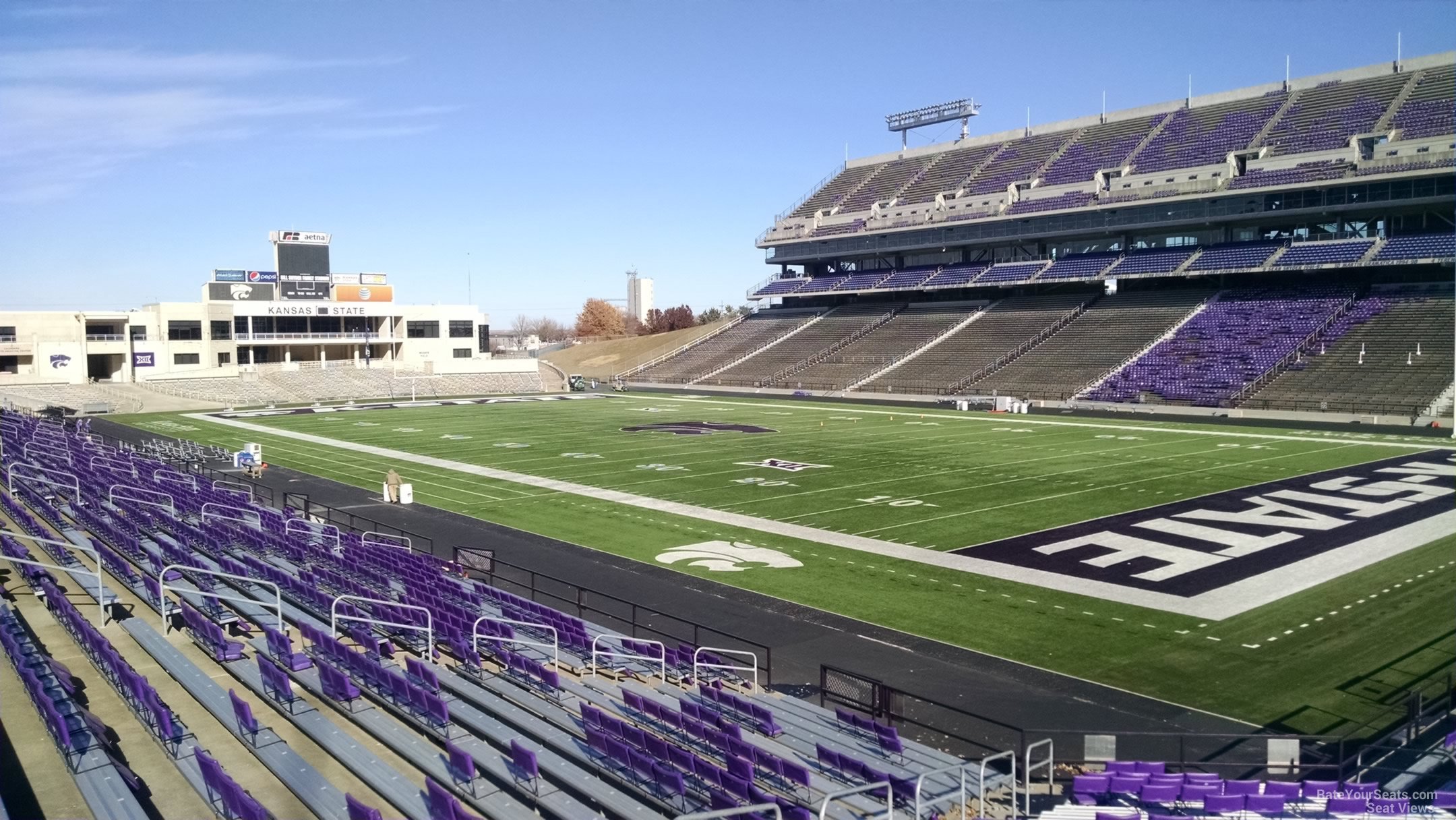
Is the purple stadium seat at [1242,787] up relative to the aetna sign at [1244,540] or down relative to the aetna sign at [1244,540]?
up

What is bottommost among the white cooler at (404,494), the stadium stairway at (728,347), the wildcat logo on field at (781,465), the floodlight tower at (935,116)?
the wildcat logo on field at (781,465)

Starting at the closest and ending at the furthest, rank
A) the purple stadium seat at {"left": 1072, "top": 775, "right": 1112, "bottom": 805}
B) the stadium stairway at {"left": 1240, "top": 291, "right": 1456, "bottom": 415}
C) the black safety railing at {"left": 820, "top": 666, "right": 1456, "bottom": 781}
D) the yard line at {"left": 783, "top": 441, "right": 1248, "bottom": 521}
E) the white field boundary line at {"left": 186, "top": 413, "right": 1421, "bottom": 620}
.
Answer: the purple stadium seat at {"left": 1072, "top": 775, "right": 1112, "bottom": 805} < the black safety railing at {"left": 820, "top": 666, "right": 1456, "bottom": 781} < the white field boundary line at {"left": 186, "top": 413, "right": 1421, "bottom": 620} < the yard line at {"left": 783, "top": 441, "right": 1248, "bottom": 521} < the stadium stairway at {"left": 1240, "top": 291, "right": 1456, "bottom": 415}

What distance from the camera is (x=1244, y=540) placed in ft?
71.1

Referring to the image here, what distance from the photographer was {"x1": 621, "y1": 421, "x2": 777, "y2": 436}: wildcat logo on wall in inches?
1843

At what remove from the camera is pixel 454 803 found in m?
7.23

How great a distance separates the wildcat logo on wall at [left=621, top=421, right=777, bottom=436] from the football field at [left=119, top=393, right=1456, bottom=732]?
342 mm

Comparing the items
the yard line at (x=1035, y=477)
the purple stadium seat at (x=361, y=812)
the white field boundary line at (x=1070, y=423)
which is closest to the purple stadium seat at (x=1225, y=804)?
the purple stadium seat at (x=361, y=812)

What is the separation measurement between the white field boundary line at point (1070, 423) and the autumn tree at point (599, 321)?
7967 cm

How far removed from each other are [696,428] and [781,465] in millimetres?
14078

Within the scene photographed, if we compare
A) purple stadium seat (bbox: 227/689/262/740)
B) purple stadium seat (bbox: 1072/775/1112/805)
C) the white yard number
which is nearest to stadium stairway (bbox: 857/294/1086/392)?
the white yard number

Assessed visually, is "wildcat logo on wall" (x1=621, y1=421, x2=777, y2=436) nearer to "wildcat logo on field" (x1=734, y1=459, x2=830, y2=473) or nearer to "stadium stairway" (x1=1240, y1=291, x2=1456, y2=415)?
"wildcat logo on field" (x1=734, y1=459, x2=830, y2=473)

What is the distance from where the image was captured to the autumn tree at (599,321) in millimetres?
146125

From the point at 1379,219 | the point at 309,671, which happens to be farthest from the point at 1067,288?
the point at 309,671

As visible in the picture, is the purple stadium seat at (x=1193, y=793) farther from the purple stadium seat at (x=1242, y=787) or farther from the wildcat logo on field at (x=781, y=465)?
the wildcat logo on field at (x=781, y=465)
